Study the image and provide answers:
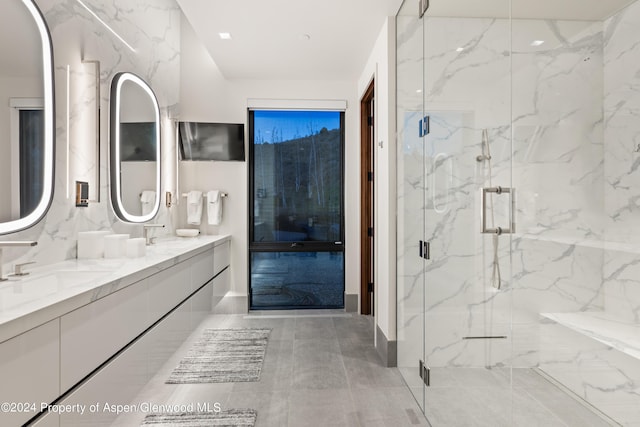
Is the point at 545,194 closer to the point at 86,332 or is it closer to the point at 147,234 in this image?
the point at 86,332

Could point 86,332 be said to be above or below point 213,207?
below

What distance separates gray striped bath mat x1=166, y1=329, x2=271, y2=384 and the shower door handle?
6.18 feet

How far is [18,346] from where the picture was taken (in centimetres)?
105

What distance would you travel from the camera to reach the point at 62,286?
1471mm

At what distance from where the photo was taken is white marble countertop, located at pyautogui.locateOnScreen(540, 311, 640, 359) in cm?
75

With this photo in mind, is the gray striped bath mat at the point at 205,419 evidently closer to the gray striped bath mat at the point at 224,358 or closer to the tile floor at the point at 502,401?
the gray striped bath mat at the point at 224,358

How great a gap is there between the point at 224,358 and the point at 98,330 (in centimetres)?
159

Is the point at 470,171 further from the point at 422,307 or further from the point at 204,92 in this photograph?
the point at 204,92

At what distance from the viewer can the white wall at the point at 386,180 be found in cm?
283

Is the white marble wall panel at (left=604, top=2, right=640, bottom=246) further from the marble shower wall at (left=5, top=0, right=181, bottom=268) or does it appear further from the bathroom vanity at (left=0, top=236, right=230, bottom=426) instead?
the marble shower wall at (left=5, top=0, right=181, bottom=268)

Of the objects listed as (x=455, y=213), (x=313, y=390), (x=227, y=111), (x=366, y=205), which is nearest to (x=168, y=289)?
(x=313, y=390)

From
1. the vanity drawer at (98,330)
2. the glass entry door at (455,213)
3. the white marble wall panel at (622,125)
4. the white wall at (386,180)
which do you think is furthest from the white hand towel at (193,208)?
the white marble wall panel at (622,125)

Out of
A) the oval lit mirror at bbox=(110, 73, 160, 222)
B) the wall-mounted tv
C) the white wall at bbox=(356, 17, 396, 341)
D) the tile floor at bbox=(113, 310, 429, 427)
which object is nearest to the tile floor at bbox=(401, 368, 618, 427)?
the tile floor at bbox=(113, 310, 429, 427)

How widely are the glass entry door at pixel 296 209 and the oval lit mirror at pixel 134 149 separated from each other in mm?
1226
